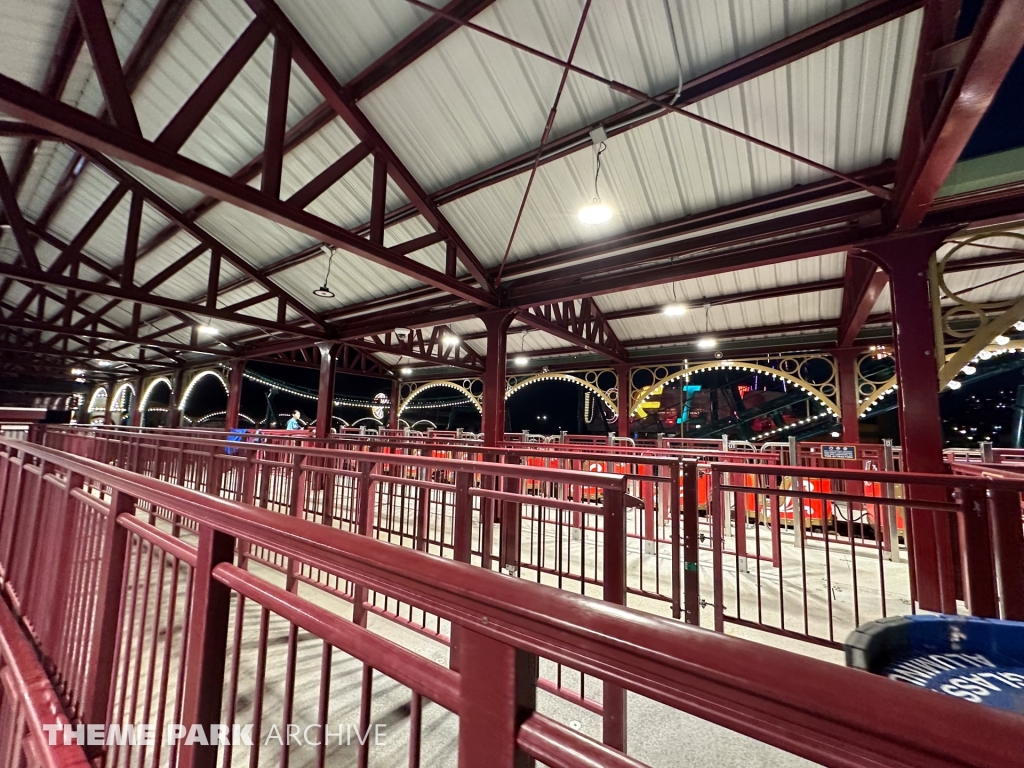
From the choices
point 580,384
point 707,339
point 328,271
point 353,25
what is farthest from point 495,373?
point 580,384

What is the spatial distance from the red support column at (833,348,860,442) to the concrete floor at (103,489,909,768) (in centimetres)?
423

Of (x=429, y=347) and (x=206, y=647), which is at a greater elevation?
(x=429, y=347)

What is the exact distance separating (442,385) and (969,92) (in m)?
13.7

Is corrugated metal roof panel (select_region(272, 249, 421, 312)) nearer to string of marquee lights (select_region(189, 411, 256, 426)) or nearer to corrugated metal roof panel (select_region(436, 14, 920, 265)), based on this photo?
corrugated metal roof panel (select_region(436, 14, 920, 265))

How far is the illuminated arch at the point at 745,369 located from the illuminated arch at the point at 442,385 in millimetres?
5356

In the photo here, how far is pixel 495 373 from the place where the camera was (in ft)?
21.9

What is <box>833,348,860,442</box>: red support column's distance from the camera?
7.94m

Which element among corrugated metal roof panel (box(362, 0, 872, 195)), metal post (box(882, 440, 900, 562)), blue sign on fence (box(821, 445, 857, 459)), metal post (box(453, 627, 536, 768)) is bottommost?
metal post (box(882, 440, 900, 562))

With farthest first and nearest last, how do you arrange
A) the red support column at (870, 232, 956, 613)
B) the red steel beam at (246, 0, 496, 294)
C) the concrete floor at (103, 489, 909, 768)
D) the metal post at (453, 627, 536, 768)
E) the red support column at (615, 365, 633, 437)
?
the red support column at (615, 365, 633, 437), the red steel beam at (246, 0, 496, 294), the red support column at (870, 232, 956, 613), the concrete floor at (103, 489, 909, 768), the metal post at (453, 627, 536, 768)

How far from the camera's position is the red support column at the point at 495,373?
6500 millimetres

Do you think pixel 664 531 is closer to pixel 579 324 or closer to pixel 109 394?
pixel 579 324

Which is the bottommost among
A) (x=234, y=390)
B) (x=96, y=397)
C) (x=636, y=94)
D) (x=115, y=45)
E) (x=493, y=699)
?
(x=493, y=699)

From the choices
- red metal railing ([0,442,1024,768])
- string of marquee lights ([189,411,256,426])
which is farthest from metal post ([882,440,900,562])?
string of marquee lights ([189,411,256,426])

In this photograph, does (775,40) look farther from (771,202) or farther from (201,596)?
(201,596)
